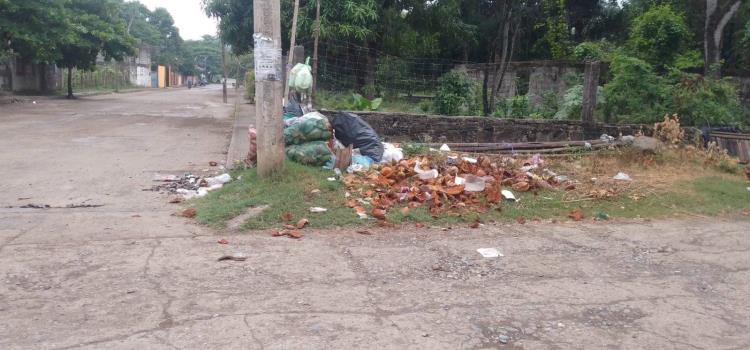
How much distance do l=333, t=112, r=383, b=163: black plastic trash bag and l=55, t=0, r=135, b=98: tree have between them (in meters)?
20.2

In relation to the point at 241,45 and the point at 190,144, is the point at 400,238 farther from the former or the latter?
the point at 241,45

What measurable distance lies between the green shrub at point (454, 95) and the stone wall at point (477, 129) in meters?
2.04

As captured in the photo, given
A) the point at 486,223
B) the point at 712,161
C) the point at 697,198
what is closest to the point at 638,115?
the point at 712,161

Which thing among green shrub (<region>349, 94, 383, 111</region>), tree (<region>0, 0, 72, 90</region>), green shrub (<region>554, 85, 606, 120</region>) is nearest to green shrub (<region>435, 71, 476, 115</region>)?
green shrub (<region>349, 94, 383, 111</region>)

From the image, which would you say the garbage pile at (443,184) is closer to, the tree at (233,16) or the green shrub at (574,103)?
the green shrub at (574,103)

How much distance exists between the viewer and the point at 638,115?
10.9m

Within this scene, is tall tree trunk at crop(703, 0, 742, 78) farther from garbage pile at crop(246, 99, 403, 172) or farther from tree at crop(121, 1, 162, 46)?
tree at crop(121, 1, 162, 46)

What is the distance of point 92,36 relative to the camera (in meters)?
Answer: 27.5

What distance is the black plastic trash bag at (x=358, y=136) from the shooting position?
8242 millimetres

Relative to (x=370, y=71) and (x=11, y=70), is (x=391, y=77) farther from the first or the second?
(x=11, y=70)

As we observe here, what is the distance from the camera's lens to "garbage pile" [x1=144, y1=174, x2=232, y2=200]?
7.32 meters

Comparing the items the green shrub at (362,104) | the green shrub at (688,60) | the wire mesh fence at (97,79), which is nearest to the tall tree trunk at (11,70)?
the wire mesh fence at (97,79)

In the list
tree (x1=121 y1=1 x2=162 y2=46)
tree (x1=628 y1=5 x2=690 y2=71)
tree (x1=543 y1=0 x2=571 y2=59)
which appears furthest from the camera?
tree (x1=121 y1=1 x2=162 y2=46)

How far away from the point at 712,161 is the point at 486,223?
535cm
